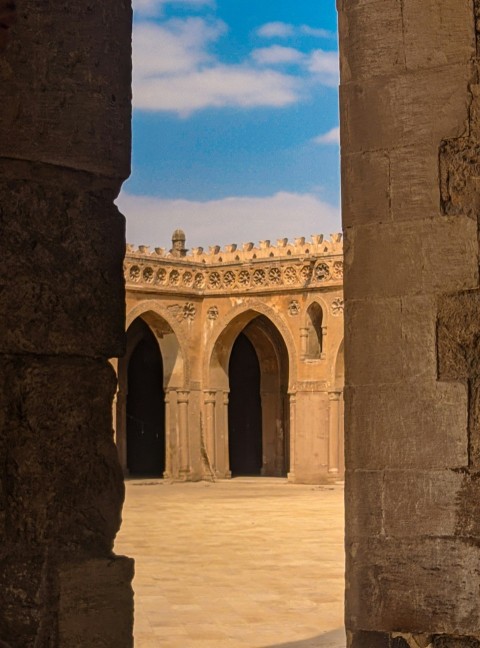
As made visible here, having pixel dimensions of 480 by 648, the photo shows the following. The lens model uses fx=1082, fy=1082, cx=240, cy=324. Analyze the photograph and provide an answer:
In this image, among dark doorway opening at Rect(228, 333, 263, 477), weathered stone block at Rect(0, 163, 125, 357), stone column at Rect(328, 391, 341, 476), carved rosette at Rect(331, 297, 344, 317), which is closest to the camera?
weathered stone block at Rect(0, 163, 125, 357)

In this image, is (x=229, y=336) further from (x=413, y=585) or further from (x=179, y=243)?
(x=413, y=585)

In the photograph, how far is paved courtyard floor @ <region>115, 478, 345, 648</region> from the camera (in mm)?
7613

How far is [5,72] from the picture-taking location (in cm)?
267

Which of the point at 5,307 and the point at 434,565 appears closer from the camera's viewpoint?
the point at 5,307

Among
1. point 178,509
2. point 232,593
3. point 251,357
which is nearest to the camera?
point 232,593

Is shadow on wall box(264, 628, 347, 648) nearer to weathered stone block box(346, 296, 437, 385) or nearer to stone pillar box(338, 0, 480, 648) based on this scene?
stone pillar box(338, 0, 480, 648)

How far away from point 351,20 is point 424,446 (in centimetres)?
162

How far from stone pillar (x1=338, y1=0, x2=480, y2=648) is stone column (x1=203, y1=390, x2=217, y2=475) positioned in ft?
64.3

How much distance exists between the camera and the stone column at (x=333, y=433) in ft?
72.1

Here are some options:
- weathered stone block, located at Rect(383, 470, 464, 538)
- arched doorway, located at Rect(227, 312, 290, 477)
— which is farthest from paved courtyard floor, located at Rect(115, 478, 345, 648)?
arched doorway, located at Rect(227, 312, 290, 477)

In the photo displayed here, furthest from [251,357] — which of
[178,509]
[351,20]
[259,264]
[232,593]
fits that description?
[351,20]

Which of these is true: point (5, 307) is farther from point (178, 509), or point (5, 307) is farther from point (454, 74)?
point (178, 509)

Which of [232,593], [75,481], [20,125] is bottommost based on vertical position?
[232,593]

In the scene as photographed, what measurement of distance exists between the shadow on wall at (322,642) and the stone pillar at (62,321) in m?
4.55
